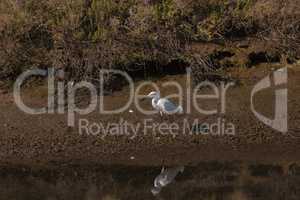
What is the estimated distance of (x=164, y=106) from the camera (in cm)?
1120

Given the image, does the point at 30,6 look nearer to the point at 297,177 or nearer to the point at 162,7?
the point at 162,7

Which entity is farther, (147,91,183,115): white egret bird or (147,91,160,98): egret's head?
(147,91,160,98): egret's head

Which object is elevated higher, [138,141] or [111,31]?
[111,31]

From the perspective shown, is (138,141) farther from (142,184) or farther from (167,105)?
(142,184)

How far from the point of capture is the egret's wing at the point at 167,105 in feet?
36.8

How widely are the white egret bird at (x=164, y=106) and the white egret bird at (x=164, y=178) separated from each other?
1.29 m

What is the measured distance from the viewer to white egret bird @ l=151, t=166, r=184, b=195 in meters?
9.39

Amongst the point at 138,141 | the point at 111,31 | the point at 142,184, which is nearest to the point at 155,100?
the point at 138,141

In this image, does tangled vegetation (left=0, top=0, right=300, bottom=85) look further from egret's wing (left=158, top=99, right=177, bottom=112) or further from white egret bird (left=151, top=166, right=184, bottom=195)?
white egret bird (left=151, top=166, right=184, bottom=195)

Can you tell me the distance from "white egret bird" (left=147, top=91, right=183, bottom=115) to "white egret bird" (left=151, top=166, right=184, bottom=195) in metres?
1.29

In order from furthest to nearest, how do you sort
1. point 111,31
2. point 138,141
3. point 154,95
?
point 111,31 → point 154,95 → point 138,141

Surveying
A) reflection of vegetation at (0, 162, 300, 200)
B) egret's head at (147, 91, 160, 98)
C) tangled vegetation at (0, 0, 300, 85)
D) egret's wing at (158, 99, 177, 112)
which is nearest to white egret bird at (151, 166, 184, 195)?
reflection of vegetation at (0, 162, 300, 200)

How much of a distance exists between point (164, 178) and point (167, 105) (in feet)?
5.86

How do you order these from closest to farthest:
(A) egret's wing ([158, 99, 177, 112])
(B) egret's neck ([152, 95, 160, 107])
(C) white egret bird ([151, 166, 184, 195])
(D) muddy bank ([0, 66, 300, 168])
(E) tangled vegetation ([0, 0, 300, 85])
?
(C) white egret bird ([151, 166, 184, 195]) → (D) muddy bank ([0, 66, 300, 168]) → (A) egret's wing ([158, 99, 177, 112]) → (B) egret's neck ([152, 95, 160, 107]) → (E) tangled vegetation ([0, 0, 300, 85])
